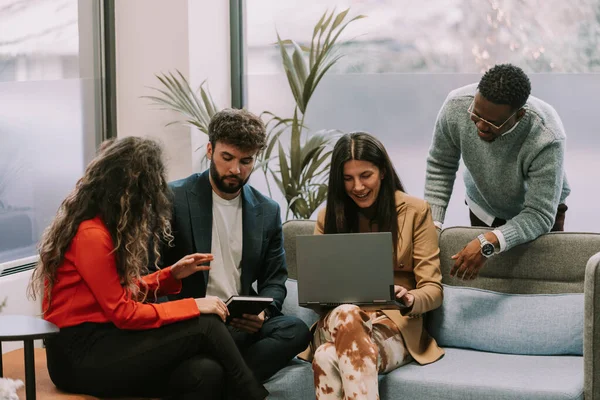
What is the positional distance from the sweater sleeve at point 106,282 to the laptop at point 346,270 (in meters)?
0.50

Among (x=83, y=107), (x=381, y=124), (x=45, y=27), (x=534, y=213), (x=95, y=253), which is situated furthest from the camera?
(x=381, y=124)

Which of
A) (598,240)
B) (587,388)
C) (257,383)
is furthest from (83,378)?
(598,240)

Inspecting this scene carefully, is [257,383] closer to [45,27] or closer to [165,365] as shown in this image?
[165,365]

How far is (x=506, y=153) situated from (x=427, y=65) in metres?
1.51

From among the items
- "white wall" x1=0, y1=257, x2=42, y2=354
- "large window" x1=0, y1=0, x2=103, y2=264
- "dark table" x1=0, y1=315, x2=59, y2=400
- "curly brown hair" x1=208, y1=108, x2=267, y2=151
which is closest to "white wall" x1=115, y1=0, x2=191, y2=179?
"large window" x1=0, y1=0, x2=103, y2=264

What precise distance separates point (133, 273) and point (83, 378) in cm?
35

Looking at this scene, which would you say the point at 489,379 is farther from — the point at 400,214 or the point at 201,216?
the point at 201,216

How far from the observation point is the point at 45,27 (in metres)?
3.89

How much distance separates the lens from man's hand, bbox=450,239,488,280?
2.95 meters

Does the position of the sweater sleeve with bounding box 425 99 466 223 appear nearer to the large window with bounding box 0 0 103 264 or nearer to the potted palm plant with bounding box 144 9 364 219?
the potted palm plant with bounding box 144 9 364 219

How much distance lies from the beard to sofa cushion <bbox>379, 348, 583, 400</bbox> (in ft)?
2.85

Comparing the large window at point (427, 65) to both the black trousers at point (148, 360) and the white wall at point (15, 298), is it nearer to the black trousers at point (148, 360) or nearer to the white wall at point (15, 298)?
the white wall at point (15, 298)

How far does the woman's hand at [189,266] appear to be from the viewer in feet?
8.60

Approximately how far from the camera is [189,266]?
8.79ft
